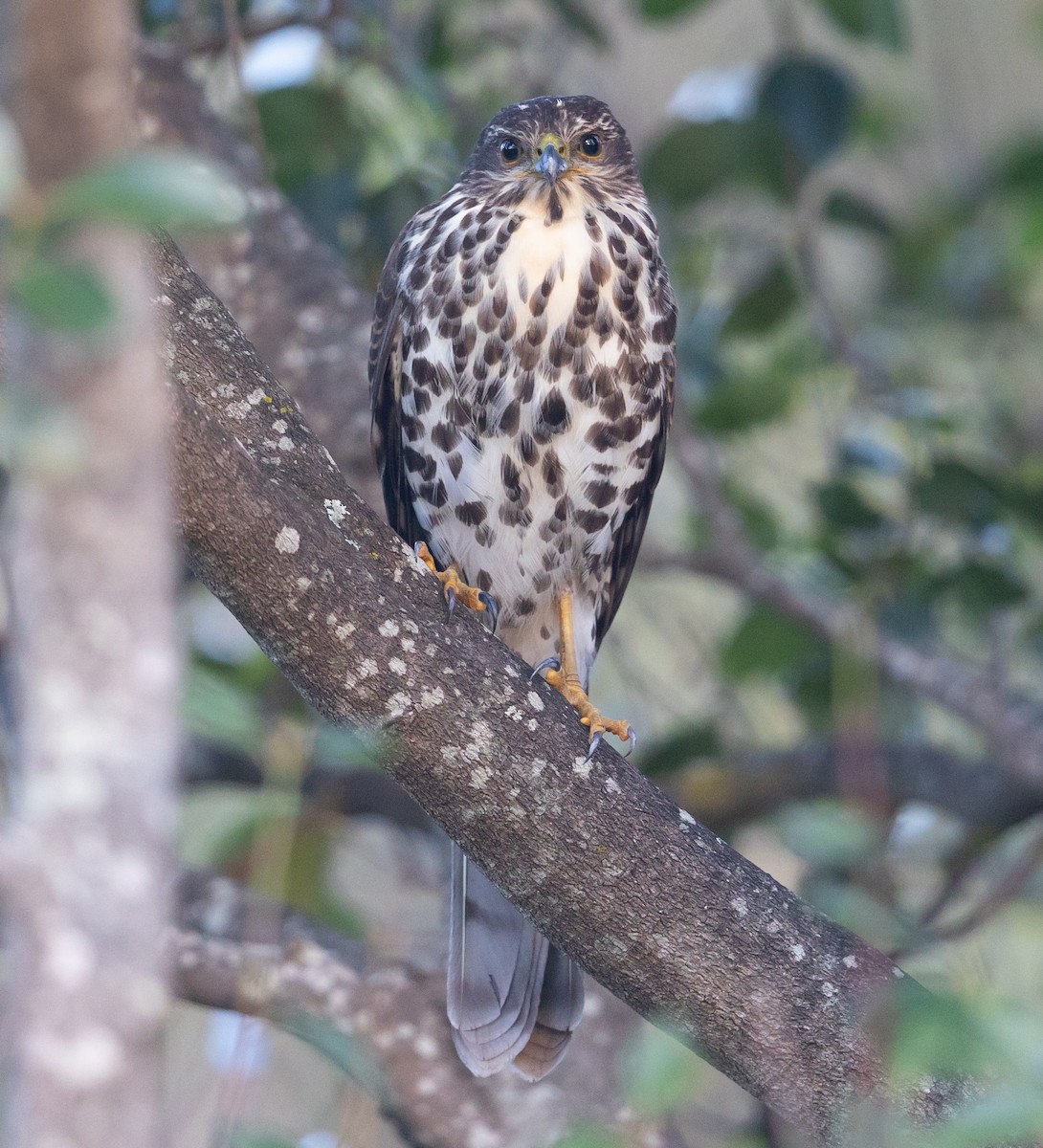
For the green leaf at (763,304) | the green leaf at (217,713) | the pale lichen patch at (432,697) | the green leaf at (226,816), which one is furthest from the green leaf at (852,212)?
the green leaf at (217,713)

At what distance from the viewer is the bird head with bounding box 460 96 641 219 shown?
9.80 feet

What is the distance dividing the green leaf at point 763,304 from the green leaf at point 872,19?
622 millimetres

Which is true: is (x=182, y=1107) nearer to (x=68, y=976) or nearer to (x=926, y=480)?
(x=926, y=480)

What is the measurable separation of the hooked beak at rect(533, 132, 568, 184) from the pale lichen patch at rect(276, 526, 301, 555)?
4.46ft

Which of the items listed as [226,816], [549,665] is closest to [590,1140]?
[549,665]

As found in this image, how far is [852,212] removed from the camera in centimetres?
362

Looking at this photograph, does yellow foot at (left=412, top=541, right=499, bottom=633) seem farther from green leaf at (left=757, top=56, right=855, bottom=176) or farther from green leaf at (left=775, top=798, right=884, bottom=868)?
green leaf at (left=757, top=56, right=855, bottom=176)

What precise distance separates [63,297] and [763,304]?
2.91 m

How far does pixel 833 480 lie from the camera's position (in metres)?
3.53

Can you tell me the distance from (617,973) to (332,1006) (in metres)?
0.88

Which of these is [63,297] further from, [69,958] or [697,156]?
[697,156]

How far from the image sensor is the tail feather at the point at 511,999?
104 inches

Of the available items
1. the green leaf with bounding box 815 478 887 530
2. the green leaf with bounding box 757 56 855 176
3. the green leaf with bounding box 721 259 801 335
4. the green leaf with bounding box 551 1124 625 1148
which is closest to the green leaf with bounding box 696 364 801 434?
the green leaf with bounding box 721 259 801 335

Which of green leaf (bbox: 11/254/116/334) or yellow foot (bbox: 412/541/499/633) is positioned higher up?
yellow foot (bbox: 412/541/499/633)
